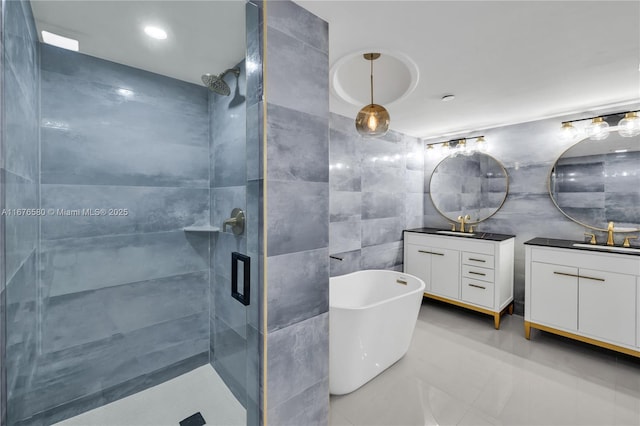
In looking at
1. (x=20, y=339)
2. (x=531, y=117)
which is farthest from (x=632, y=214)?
(x=20, y=339)

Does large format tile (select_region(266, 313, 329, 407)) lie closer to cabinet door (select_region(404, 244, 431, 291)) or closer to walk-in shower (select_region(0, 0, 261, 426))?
walk-in shower (select_region(0, 0, 261, 426))

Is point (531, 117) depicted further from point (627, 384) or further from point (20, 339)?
point (20, 339)

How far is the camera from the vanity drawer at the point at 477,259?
9.79 ft

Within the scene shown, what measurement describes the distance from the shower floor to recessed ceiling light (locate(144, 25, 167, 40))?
1591 mm

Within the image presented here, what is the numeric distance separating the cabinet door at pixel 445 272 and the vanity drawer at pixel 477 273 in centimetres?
9

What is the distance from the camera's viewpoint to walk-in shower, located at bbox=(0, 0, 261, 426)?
964 millimetres

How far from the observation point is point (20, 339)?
0.96 meters

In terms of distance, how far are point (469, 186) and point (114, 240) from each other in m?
3.90

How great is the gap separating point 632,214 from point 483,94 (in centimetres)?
187

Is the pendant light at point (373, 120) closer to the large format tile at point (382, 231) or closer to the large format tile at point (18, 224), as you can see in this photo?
the large format tile at point (382, 231)

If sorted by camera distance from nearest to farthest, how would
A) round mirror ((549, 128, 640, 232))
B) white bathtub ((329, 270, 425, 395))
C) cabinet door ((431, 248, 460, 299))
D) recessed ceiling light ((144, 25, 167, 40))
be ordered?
recessed ceiling light ((144, 25, 167, 40)) → white bathtub ((329, 270, 425, 395)) → round mirror ((549, 128, 640, 232)) → cabinet door ((431, 248, 460, 299))

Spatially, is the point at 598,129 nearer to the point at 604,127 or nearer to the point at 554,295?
the point at 604,127

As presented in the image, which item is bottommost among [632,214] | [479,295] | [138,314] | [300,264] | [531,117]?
[479,295]

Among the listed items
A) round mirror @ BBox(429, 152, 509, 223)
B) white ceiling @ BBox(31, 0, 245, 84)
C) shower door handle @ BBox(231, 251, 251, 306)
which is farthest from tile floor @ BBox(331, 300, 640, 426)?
white ceiling @ BBox(31, 0, 245, 84)
